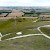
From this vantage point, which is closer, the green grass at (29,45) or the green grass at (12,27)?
the green grass at (29,45)

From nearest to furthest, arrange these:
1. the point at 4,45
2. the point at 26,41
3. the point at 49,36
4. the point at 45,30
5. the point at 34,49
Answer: the point at 34,49 → the point at 4,45 → the point at 26,41 → the point at 49,36 → the point at 45,30

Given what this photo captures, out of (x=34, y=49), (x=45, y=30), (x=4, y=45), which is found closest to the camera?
(x=34, y=49)

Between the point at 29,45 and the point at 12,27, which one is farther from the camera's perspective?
the point at 12,27

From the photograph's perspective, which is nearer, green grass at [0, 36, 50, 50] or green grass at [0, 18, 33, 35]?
green grass at [0, 36, 50, 50]

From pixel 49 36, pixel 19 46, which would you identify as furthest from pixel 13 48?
pixel 49 36

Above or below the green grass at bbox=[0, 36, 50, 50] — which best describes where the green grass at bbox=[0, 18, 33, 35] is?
below

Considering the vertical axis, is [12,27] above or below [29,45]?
below

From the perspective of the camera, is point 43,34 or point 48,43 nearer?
point 48,43

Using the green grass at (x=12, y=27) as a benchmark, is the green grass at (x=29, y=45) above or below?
above

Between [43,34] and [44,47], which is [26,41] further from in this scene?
[43,34]

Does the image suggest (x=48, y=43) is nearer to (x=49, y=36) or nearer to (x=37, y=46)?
(x=37, y=46)
